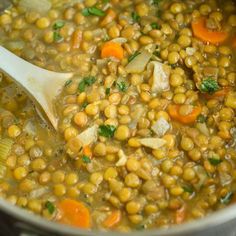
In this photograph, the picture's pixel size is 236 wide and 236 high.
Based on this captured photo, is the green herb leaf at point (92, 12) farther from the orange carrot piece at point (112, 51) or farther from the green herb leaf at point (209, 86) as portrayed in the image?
the green herb leaf at point (209, 86)

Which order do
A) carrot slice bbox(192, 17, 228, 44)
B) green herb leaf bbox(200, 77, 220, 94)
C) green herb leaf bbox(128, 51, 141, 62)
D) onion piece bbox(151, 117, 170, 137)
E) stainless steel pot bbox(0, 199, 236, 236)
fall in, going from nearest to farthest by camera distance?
stainless steel pot bbox(0, 199, 236, 236) < onion piece bbox(151, 117, 170, 137) < green herb leaf bbox(200, 77, 220, 94) < green herb leaf bbox(128, 51, 141, 62) < carrot slice bbox(192, 17, 228, 44)

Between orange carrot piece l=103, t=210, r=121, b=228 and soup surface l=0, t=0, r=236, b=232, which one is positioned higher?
soup surface l=0, t=0, r=236, b=232

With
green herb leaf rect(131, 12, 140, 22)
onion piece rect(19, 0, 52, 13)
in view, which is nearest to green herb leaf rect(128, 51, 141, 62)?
green herb leaf rect(131, 12, 140, 22)

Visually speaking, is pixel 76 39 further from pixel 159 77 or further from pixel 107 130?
pixel 107 130

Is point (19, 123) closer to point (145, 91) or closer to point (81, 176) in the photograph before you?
point (81, 176)

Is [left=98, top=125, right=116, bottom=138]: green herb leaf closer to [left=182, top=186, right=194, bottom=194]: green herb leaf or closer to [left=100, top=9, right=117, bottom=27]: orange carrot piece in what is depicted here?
[left=182, top=186, right=194, bottom=194]: green herb leaf

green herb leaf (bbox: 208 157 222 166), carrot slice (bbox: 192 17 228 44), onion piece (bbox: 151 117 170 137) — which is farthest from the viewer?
carrot slice (bbox: 192 17 228 44)

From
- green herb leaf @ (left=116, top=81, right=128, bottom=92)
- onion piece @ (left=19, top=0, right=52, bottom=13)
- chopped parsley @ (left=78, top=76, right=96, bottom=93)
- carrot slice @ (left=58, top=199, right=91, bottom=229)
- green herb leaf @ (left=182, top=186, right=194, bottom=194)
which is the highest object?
onion piece @ (left=19, top=0, right=52, bottom=13)

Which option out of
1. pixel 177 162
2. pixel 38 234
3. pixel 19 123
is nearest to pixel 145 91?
pixel 177 162
